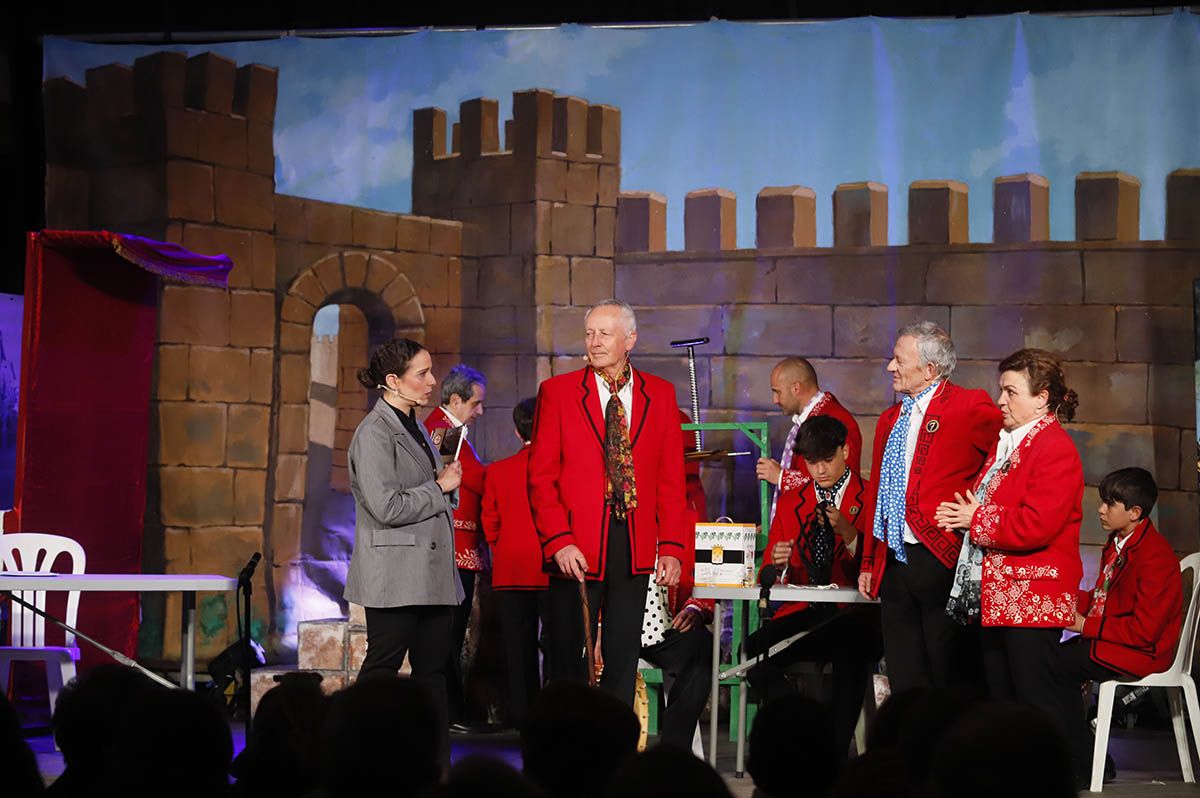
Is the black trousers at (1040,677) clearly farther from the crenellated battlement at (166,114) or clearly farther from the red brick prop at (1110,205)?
the crenellated battlement at (166,114)

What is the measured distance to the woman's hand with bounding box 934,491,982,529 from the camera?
4324 millimetres

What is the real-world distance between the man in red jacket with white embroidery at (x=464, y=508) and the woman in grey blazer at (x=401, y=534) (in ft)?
5.32

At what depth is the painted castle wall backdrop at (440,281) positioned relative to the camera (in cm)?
691

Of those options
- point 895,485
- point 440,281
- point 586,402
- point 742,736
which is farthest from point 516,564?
point 440,281

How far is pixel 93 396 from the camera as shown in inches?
251

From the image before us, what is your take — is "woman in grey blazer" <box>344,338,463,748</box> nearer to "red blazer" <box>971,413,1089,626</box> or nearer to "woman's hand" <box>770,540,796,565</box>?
"woman's hand" <box>770,540,796,565</box>

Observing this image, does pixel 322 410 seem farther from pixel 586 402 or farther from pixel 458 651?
pixel 586 402

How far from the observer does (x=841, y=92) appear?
6.94m

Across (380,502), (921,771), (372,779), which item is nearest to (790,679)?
(380,502)

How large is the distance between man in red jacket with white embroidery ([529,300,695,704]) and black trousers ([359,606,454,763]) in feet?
1.22

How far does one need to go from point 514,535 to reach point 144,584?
1508 mm

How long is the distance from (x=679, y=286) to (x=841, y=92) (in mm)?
1205

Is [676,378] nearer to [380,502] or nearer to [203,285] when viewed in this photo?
[203,285]

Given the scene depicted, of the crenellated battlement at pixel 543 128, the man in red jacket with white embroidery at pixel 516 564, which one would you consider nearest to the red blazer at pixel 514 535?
the man in red jacket with white embroidery at pixel 516 564
